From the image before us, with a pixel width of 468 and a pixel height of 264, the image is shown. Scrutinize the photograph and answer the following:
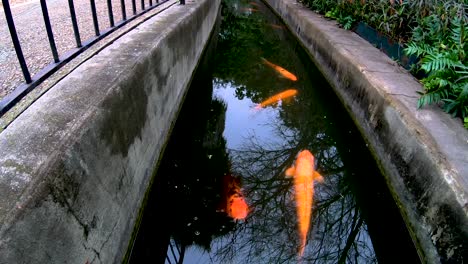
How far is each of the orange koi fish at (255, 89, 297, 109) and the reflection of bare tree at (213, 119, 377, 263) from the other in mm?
1564

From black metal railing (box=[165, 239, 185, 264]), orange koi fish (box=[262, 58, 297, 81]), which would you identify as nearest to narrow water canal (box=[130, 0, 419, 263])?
black metal railing (box=[165, 239, 185, 264])

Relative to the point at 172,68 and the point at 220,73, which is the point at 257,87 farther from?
the point at 172,68

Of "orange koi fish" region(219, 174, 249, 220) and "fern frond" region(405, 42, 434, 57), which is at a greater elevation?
"fern frond" region(405, 42, 434, 57)

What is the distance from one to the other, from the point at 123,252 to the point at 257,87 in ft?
15.5

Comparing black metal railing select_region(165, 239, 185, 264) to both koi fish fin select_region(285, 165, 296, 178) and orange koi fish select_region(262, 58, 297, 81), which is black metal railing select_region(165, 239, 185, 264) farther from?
orange koi fish select_region(262, 58, 297, 81)

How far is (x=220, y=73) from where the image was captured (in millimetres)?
7277

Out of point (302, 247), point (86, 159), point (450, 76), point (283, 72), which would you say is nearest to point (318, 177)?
point (302, 247)

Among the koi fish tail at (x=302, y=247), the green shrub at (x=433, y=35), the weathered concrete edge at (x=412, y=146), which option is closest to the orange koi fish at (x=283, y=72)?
the weathered concrete edge at (x=412, y=146)

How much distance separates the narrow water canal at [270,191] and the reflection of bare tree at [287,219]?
12 millimetres

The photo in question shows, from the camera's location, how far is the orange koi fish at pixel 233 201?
11.7 feet

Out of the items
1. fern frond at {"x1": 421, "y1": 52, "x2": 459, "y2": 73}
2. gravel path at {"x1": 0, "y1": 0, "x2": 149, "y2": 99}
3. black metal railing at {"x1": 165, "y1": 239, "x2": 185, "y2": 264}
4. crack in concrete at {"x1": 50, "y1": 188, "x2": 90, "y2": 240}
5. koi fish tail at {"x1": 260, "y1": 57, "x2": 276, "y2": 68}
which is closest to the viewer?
crack in concrete at {"x1": 50, "y1": 188, "x2": 90, "y2": 240}

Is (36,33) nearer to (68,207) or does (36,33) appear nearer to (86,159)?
(86,159)

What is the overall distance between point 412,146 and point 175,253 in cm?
255

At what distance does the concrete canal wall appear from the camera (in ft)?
4.99
